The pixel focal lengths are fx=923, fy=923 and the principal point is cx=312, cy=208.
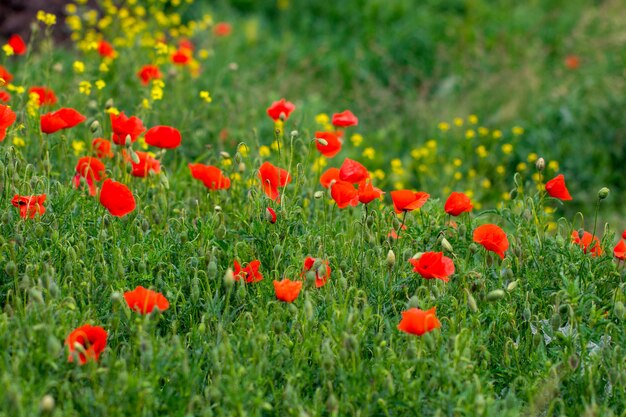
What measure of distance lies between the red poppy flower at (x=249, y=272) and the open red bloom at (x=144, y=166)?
67cm

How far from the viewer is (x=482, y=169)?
592 centimetres

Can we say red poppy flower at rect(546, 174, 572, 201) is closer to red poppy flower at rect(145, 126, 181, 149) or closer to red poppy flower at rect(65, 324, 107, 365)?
red poppy flower at rect(145, 126, 181, 149)

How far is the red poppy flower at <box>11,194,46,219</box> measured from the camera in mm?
3047

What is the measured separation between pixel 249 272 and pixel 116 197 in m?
0.50

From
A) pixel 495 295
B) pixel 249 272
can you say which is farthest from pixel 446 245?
pixel 249 272

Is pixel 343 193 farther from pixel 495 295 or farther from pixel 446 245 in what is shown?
pixel 495 295

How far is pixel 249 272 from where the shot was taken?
9.95 feet

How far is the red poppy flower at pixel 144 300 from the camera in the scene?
263 cm

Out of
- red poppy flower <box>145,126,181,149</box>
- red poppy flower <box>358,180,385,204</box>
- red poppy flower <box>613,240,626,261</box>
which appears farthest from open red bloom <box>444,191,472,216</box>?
red poppy flower <box>145,126,181,149</box>

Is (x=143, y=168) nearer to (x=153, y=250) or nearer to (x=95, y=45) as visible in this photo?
(x=153, y=250)

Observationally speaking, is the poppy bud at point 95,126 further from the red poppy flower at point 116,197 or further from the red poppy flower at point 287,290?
the red poppy flower at point 287,290

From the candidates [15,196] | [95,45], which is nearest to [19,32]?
[95,45]

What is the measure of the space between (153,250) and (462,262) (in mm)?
1059

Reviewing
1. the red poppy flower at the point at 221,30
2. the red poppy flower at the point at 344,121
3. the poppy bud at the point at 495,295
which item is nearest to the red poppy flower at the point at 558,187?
the poppy bud at the point at 495,295
